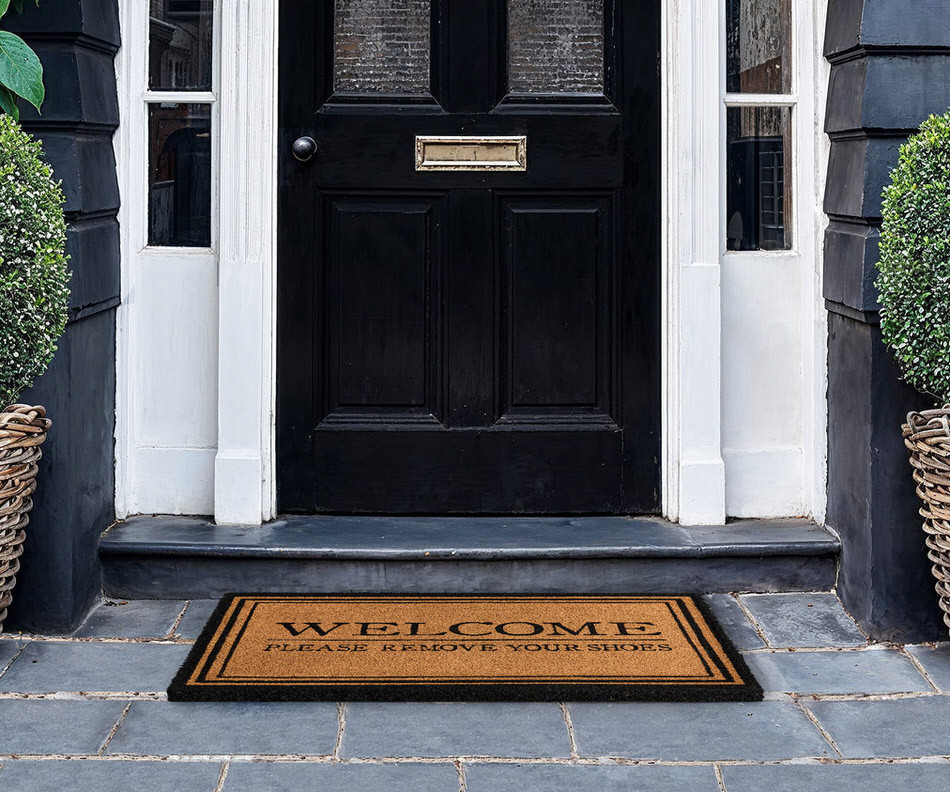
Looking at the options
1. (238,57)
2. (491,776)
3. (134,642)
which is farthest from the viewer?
(238,57)

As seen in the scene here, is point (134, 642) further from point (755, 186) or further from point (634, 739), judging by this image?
point (755, 186)

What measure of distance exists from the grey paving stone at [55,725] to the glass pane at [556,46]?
212 cm

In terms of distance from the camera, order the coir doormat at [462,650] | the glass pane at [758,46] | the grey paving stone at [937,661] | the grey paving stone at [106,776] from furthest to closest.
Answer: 1. the glass pane at [758,46]
2. the grey paving stone at [937,661]
3. the coir doormat at [462,650]
4. the grey paving stone at [106,776]

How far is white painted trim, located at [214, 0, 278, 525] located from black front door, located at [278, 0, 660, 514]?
65 millimetres

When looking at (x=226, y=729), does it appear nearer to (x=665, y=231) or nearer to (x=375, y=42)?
(x=665, y=231)

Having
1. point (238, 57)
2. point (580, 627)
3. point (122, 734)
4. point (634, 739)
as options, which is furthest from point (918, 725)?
point (238, 57)

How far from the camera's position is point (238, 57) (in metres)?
3.98

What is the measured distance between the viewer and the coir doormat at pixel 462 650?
3162 mm

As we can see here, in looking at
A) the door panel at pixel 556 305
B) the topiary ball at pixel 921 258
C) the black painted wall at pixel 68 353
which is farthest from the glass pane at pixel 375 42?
the topiary ball at pixel 921 258

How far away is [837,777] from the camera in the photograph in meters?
2.76

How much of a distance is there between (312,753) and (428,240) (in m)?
1.76

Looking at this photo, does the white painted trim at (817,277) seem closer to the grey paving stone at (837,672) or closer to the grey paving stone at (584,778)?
the grey paving stone at (837,672)

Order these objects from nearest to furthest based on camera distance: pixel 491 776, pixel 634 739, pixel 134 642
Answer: pixel 491 776
pixel 634 739
pixel 134 642

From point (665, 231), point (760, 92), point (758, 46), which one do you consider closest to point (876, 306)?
point (665, 231)
